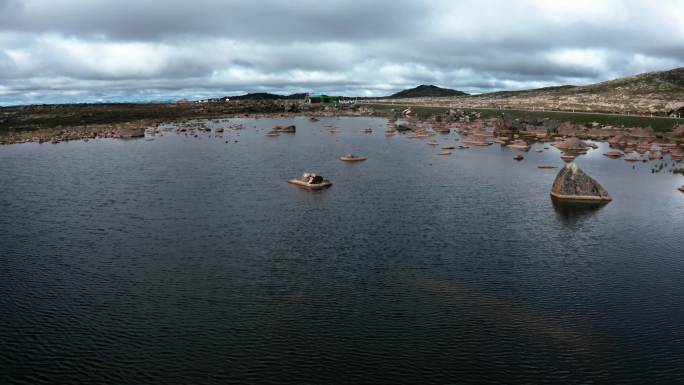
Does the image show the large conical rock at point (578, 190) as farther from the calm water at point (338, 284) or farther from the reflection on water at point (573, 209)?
the calm water at point (338, 284)

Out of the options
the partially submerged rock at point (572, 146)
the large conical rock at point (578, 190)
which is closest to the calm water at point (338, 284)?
the large conical rock at point (578, 190)

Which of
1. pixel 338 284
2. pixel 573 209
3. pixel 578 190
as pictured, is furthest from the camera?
pixel 578 190

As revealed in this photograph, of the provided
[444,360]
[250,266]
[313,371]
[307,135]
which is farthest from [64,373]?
[307,135]

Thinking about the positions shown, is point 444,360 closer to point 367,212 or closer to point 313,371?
point 313,371

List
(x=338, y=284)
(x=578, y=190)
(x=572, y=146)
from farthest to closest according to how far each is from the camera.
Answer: (x=572, y=146) < (x=578, y=190) < (x=338, y=284)

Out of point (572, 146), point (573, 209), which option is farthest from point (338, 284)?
point (572, 146)

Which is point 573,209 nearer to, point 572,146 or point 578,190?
point 578,190
